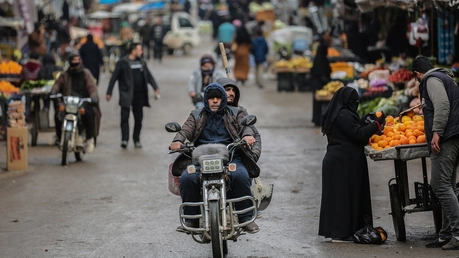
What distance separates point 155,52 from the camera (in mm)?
43062

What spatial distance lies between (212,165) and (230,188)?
448mm

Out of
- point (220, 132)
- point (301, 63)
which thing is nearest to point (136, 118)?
point (220, 132)

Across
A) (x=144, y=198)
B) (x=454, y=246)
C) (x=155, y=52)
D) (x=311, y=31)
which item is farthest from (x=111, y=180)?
(x=155, y=52)

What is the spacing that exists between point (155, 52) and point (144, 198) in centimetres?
3119

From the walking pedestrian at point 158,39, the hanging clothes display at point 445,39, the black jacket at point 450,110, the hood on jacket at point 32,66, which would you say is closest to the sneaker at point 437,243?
the black jacket at point 450,110

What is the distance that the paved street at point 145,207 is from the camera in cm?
917

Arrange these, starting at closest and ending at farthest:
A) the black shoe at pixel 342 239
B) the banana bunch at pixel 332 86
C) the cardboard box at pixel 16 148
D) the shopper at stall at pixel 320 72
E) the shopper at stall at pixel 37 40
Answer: the black shoe at pixel 342 239
the cardboard box at pixel 16 148
the banana bunch at pixel 332 86
the shopper at stall at pixel 320 72
the shopper at stall at pixel 37 40

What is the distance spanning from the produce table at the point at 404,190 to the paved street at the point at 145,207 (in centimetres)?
26

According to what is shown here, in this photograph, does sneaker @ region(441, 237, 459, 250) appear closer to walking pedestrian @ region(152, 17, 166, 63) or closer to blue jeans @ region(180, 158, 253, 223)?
blue jeans @ region(180, 158, 253, 223)

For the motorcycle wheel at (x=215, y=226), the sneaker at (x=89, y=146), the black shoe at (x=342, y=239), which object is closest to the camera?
the motorcycle wheel at (x=215, y=226)

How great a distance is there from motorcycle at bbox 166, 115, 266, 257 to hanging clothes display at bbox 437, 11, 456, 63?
9066 mm

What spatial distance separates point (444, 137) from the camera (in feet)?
28.5

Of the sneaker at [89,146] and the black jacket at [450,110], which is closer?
the black jacket at [450,110]

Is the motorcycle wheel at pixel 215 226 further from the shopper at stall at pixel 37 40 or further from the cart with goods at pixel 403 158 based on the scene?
the shopper at stall at pixel 37 40
